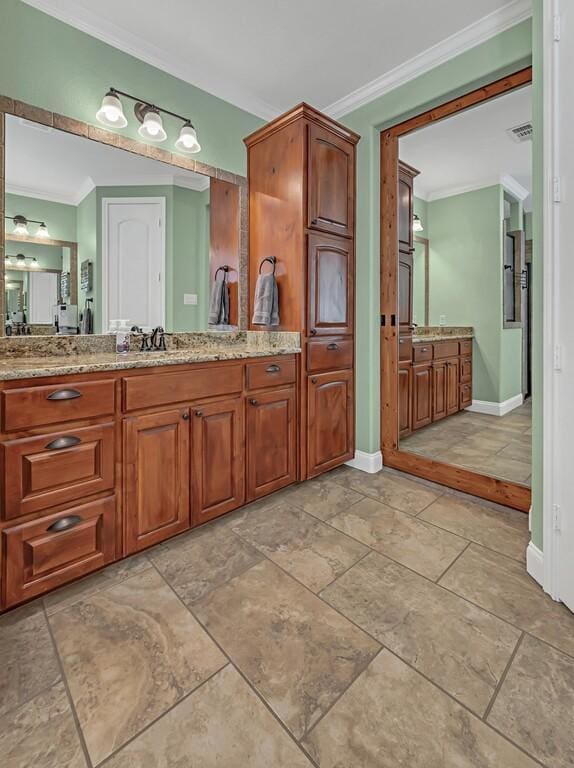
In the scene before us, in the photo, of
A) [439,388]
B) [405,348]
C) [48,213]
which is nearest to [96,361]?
[48,213]

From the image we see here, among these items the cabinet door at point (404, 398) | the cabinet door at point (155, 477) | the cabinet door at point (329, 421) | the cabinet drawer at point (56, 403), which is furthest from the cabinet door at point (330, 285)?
the cabinet drawer at point (56, 403)

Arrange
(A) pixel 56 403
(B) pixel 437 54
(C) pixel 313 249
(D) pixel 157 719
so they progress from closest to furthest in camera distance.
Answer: (D) pixel 157 719 < (A) pixel 56 403 < (B) pixel 437 54 < (C) pixel 313 249

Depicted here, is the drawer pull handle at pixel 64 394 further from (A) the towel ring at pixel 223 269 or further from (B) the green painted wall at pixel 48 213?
(A) the towel ring at pixel 223 269

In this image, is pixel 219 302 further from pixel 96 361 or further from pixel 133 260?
pixel 96 361

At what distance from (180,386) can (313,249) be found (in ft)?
4.30

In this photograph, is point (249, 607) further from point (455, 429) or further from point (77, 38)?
point (77, 38)

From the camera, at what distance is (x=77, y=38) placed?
2117mm

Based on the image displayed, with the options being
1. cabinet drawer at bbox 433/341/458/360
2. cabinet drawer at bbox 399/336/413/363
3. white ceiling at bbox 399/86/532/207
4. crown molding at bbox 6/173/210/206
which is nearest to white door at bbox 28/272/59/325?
crown molding at bbox 6/173/210/206

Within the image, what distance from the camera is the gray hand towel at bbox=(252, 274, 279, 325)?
258 centimetres

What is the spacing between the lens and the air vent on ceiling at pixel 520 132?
244cm

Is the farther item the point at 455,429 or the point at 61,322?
the point at 455,429

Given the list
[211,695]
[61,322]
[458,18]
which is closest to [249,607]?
[211,695]

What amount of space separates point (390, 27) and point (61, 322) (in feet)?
8.35

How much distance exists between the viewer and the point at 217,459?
6.91 feet
